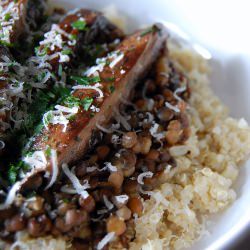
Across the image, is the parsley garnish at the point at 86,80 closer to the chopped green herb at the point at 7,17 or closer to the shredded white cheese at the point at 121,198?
the chopped green herb at the point at 7,17

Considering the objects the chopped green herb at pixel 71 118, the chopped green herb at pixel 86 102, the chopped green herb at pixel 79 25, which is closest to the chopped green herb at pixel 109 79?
the chopped green herb at pixel 86 102

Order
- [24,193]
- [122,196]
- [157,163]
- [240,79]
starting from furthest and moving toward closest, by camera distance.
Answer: [240,79] < [157,163] < [122,196] < [24,193]

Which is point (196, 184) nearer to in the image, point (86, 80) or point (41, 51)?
point (86, 80)

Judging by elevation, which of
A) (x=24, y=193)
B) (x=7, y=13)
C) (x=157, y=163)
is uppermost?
(x=7, y=13)

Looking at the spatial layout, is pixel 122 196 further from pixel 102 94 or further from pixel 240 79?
pixel 240 79

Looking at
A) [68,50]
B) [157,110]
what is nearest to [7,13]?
[68,50]

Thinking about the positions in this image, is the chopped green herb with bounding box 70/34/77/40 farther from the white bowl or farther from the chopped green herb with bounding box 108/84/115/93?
the white bowl

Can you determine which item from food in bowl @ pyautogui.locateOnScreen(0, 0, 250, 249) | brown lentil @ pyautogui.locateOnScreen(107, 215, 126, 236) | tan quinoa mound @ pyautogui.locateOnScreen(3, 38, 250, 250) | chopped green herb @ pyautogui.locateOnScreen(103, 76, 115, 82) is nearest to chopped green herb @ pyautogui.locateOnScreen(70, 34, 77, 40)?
food in bowl @ pyautogui.locateOnScreen(0, 0, 250, 249)
